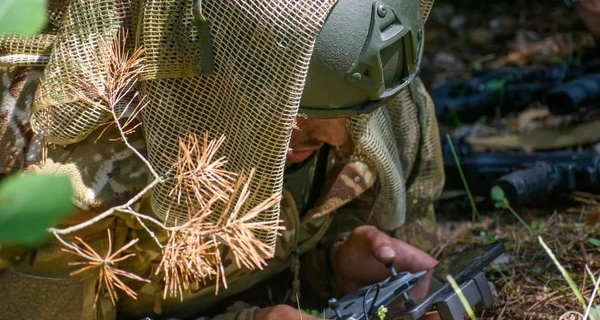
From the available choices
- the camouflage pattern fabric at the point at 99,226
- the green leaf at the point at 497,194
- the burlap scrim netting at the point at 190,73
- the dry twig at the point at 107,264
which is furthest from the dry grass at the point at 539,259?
the dry twig at the point at 107,264

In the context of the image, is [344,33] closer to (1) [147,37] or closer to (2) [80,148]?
(1) [147,37]

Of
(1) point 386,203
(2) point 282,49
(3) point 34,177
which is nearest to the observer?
(3) point 34,177

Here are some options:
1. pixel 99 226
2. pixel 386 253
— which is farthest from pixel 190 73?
pixel 386 253

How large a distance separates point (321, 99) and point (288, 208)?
20.1 inches

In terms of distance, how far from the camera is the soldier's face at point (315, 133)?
2.05 m

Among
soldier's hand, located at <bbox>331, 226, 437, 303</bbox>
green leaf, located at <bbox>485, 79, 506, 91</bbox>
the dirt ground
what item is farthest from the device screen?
green leaf, located at <bbox>485, 79, 506, 91</bbox>

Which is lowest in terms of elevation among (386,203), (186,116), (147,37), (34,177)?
(386,203)

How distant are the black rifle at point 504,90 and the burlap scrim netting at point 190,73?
6.14ft

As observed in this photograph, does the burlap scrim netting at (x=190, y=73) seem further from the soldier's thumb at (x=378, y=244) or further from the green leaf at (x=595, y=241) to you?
the green leaf at (x=595, y=241)

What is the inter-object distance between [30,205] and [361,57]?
1.13 m

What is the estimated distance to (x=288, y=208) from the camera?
7.63 feet

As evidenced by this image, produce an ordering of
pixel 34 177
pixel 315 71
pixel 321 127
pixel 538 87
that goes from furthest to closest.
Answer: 1. pixel 538 87
2. pixel 321 127
3. pixel 315 71
4. pixel 34 177

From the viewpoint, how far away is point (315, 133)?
210 cm

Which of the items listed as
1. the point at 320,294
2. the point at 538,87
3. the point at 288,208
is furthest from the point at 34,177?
the point at 538,87
